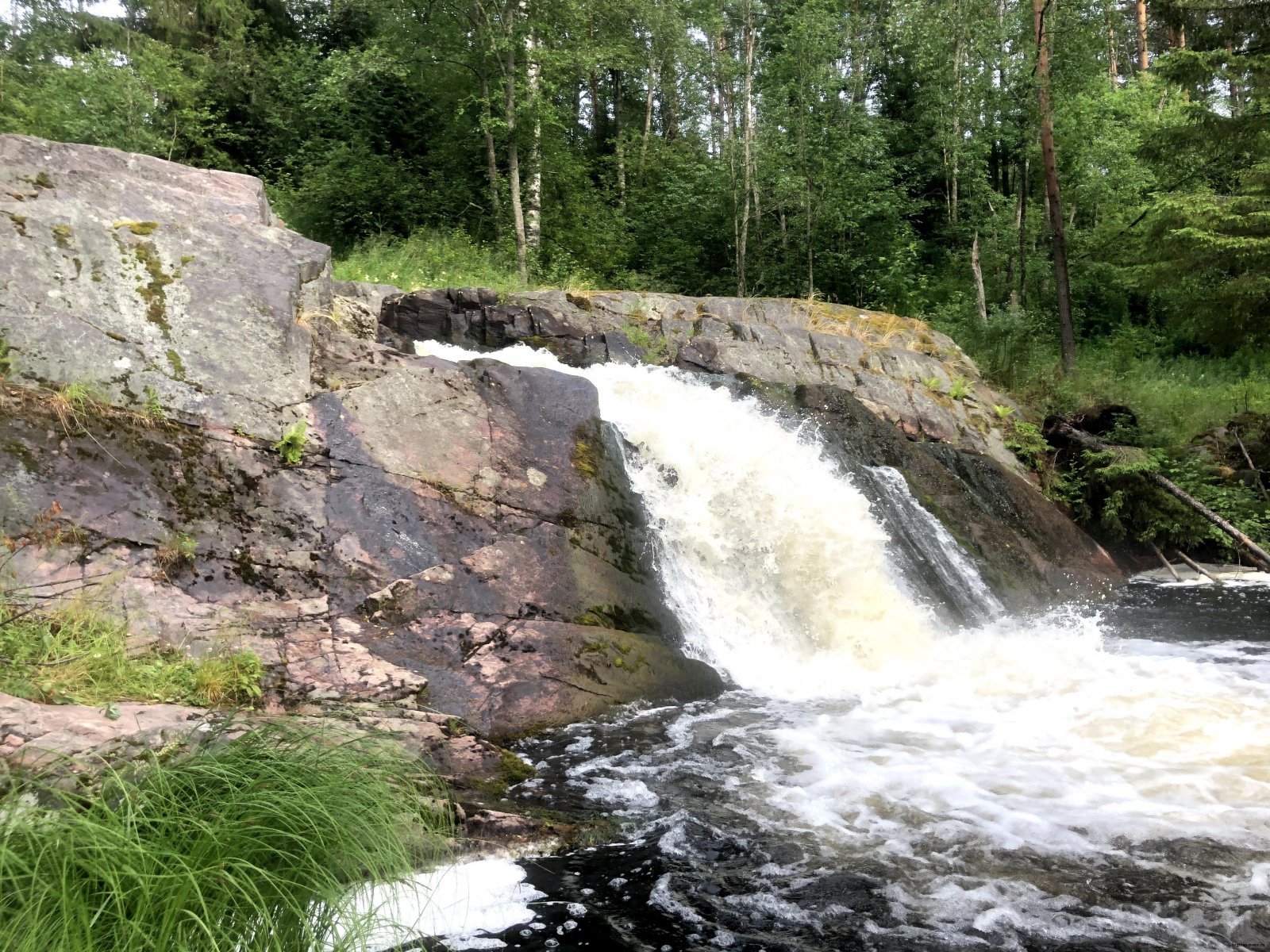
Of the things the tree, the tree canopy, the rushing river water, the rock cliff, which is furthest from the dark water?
the tree

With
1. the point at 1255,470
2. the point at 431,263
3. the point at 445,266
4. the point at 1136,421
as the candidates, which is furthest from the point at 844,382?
the point at 431,263

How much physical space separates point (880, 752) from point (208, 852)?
432cm

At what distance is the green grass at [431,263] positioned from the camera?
46.3ft

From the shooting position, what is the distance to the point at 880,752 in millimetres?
5613

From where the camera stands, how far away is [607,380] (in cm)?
1040

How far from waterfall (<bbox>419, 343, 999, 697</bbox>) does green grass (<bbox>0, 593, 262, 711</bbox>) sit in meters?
3.77

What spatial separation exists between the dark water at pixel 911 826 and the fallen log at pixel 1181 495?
16.9ft

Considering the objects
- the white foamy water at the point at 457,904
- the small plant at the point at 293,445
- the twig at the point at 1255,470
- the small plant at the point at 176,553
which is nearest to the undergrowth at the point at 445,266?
the small plant at the point at 293,445

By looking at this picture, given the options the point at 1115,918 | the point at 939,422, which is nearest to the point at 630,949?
the point at 1115,918

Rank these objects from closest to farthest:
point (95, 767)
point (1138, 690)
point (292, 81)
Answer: point (95, 767), point (1138, 690), point (292, 81)

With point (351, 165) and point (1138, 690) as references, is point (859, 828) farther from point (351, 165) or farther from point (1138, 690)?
point (351, 165)

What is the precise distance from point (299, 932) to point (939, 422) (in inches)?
491

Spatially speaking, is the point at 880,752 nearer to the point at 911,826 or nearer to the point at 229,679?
the point at 911,826

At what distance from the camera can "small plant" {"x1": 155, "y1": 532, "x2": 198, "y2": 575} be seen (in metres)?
5.68
